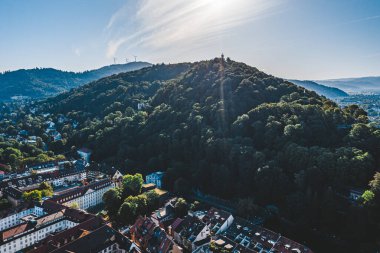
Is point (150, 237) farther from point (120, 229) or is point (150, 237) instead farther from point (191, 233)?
point (120, 229)

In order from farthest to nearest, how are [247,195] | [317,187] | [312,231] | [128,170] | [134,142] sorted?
1. [134,142]
2. [128,170]
3. [247,195]
4. [317,187]
5. [312,231]

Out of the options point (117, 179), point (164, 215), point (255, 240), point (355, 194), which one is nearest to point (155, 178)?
point (117, 179)

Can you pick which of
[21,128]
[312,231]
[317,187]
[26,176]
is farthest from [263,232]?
[21,128]

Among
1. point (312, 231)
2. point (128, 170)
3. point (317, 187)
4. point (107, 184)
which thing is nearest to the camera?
point (312, 231)

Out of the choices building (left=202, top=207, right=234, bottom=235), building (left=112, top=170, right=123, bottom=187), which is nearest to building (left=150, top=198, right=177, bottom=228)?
building (left=202, top=207, right=234, bottom=235)

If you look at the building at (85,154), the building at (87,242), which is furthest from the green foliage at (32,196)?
the building at (85,154)

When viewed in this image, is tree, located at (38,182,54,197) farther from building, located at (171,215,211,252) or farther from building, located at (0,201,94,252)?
building, located at (171,215,211,252)

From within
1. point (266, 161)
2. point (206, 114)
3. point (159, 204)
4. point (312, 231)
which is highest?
point (206, 114)

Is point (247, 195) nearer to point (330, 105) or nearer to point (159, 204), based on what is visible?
point (159, 204)
